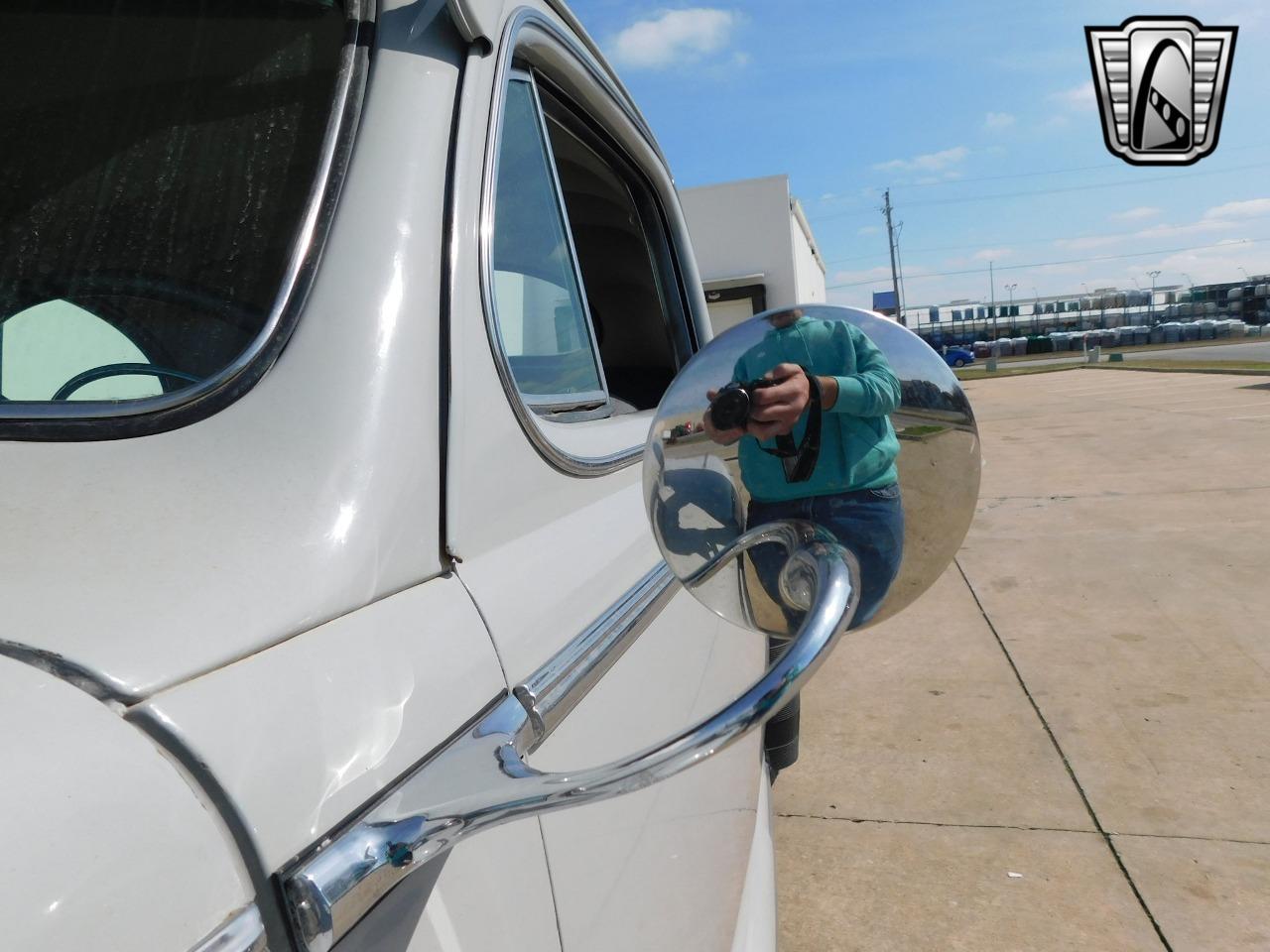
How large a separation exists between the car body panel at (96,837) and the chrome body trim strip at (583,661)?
1.19 ft

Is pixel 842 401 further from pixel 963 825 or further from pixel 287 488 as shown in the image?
pixel 963 825

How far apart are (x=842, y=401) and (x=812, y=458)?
0.07 m

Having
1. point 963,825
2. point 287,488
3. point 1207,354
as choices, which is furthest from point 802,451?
point 1207,354

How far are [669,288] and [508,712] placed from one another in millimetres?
2161

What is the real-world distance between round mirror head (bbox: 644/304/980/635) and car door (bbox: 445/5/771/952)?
0.70 feet

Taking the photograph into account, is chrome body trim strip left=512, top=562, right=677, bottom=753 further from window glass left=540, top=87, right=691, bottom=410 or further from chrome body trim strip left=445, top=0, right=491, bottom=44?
window glass left=540, top=87, right=691, bottom=410

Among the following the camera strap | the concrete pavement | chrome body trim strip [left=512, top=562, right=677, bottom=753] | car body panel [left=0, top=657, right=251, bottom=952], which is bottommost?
the concrete pavement

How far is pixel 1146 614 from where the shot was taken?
5.64 m

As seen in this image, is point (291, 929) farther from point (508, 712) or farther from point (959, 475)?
point (959, 475)

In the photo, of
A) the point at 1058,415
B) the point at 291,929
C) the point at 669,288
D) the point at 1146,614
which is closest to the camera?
the point at 291,929

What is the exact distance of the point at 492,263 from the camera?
3.91ft

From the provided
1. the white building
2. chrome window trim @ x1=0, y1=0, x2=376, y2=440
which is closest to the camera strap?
chrome window trim @ x1=0, y1=0, x2=376, y2=440

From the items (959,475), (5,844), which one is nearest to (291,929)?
(5,844)

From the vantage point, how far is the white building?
1504 cm
